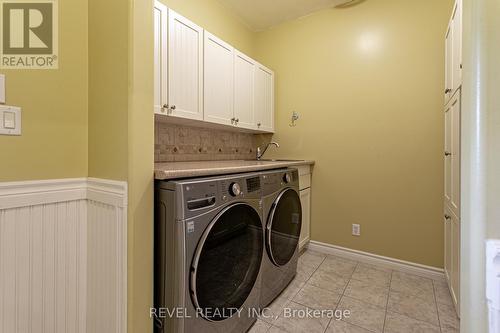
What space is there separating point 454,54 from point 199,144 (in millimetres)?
2013

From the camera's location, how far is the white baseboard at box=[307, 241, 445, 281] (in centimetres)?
205

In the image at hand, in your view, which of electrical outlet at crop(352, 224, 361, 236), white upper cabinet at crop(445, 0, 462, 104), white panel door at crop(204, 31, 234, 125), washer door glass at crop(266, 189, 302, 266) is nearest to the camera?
white upper cabinet at crop(445, 0, 462, 104)

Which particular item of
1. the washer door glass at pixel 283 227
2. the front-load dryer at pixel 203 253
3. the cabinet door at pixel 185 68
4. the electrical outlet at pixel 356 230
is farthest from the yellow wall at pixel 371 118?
the front-load dryer at pixel 203 253

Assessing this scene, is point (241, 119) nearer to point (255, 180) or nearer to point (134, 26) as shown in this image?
point (255, 180)

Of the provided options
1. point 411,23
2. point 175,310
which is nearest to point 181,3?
point 411,23

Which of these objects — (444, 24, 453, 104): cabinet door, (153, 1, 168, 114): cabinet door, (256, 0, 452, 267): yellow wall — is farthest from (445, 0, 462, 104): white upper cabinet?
(153, 1, 168, 114): cabinet door

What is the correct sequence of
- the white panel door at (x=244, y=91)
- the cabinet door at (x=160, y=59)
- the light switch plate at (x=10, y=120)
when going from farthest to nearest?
the white panel door at (x=244, y=91) < the cabinet door at (x=160, y=59) < the light switch plate at (x=10, y=120)

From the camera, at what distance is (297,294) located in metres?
1.81

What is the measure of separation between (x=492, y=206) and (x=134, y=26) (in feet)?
3.99

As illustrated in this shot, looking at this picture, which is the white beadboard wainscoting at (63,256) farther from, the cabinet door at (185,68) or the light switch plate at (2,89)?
the cabinet door at (185,68)

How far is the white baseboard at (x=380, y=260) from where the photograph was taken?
2.05 meters

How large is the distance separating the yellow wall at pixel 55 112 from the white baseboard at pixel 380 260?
88.7 inches

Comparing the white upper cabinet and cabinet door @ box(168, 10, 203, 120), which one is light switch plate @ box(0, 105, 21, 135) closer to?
cabinet door @ box(168, 10, 203, 120)

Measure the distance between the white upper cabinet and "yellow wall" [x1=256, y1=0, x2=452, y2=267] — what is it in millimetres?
283
